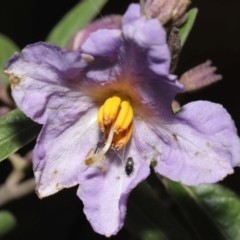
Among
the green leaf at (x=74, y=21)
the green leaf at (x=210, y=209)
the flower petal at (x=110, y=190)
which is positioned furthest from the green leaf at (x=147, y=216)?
the green leaf at (x=74, y=21)

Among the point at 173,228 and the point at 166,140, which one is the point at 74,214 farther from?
the point at 166,140

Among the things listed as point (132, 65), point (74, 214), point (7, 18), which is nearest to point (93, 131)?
point (132, 65)

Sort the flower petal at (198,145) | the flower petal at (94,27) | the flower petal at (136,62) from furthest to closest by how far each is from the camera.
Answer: the flower petal at (94,27), the flower petal at (198,145), the flower petal at (136,62)

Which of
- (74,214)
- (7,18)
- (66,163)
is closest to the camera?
(66,163)

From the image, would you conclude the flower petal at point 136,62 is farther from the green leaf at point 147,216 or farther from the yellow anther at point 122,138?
the green leaf at point 147,216

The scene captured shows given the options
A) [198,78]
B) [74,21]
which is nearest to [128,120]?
[198,78]

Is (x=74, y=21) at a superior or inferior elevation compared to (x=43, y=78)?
inferior

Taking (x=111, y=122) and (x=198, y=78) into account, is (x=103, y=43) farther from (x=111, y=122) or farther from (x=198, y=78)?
(x=198, y=78)
